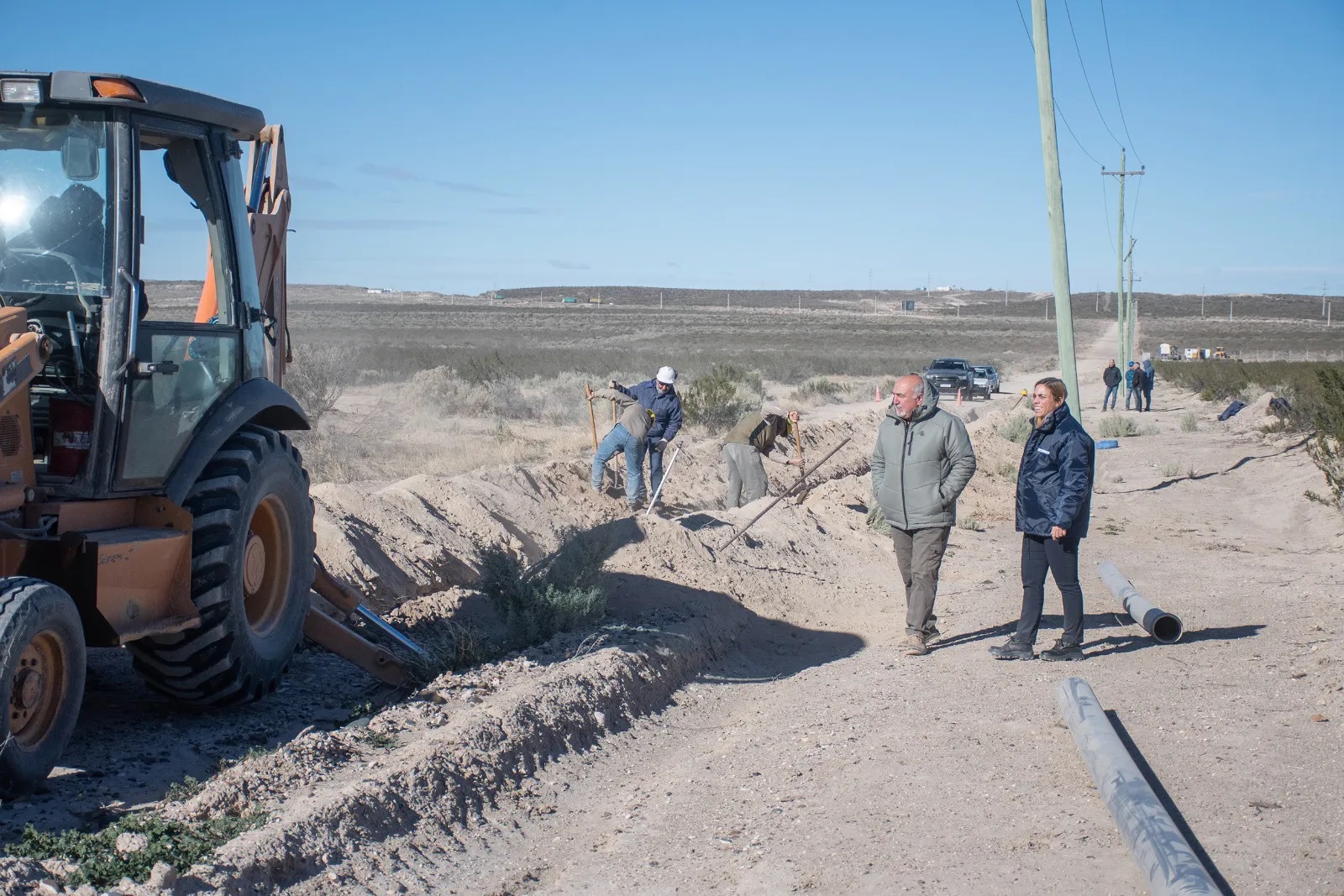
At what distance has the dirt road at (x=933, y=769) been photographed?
14.9 feet

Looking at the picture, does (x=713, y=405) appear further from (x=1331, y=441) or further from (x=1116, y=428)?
(x=1331, y=441)

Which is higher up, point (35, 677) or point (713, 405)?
point (713, 405)

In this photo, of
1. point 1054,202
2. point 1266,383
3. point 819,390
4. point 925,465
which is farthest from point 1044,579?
point 1266,383

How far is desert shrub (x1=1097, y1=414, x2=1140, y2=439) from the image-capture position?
27125 millimetres

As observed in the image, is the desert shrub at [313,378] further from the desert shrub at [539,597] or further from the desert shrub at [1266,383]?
the desert shrub at [1266,383]

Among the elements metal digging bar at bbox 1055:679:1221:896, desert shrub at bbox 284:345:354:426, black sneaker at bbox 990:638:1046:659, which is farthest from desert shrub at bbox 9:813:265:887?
desert shrub at bbox 284:345:354:426

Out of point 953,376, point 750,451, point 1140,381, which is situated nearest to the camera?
point 750,451

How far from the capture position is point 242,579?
5664 mm

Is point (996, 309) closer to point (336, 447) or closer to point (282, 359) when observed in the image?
point (336, 447)

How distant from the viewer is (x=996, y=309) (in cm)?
16212

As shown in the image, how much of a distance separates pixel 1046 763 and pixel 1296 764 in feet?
3.46

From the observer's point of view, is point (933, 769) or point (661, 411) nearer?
point (933, 769)

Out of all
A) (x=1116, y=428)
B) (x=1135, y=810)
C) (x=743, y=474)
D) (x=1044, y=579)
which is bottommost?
(x=1135, y=810)

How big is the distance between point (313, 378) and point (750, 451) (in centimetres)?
1134
